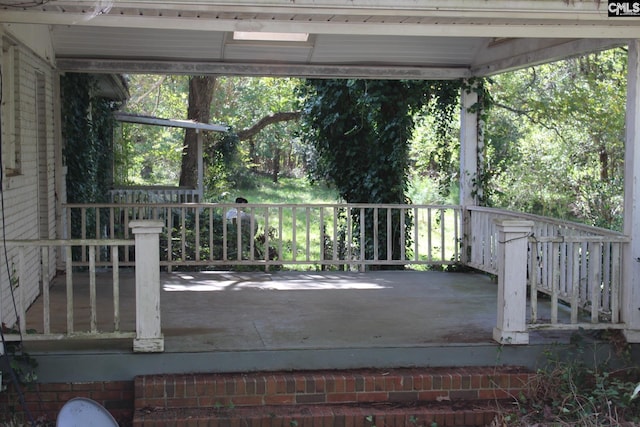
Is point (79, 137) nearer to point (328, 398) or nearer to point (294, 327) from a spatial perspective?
point (294, 327)

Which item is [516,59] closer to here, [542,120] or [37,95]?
[37,95]

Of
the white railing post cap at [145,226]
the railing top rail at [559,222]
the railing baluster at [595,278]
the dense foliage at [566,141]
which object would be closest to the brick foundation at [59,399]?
the white railing post cap at [145,226]

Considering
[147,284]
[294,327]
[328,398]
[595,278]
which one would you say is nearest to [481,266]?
[595,278]

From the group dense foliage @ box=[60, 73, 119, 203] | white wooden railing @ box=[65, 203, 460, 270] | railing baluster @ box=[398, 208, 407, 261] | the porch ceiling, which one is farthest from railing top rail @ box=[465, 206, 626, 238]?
dense foliage @ box=[60, 73, 119, 203]

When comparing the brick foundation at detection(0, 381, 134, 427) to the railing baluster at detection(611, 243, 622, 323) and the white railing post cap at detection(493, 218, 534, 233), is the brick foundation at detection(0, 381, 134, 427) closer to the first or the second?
the white railing post cap at detection(493, 218, 534, 233)

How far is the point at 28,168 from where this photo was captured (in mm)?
7035

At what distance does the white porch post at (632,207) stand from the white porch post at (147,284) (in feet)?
11.7

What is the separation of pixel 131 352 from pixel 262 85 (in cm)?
2148

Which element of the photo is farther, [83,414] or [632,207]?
[632,207]

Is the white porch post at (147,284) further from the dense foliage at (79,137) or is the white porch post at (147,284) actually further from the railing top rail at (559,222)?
the dense foliage at (79,137)

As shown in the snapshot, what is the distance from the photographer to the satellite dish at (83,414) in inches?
168

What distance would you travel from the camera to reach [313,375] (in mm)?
5262

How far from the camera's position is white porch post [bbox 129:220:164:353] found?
5.08 m

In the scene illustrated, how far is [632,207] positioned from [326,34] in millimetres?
3360
